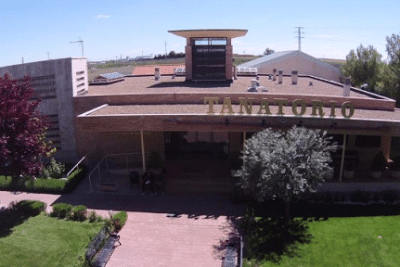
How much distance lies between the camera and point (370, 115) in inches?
789

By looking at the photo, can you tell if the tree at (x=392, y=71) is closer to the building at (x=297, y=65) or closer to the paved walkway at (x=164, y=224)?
the building at (x=297, y=65)

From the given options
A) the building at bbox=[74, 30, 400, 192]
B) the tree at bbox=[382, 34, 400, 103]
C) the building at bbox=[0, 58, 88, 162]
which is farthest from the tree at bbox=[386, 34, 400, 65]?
the building at bbox=[0, 58, 88, 162]

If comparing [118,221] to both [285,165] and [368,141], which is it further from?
[368,141]

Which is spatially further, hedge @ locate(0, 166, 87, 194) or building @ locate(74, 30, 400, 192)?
hedge @ locate(0, 166, 87, 194)

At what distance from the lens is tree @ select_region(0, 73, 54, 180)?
15.6m

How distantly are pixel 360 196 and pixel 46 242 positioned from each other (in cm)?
1501

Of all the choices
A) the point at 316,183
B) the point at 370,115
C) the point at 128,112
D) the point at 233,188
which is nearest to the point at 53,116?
the point at 128,112

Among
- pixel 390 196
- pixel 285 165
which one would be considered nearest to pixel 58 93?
pixel 285 165

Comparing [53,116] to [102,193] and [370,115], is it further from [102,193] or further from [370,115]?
[370,115]

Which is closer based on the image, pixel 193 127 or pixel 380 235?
pixel 380 235

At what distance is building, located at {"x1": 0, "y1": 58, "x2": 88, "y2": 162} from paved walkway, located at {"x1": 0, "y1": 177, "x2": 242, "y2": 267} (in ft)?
15.6

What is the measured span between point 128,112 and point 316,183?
11345 mm

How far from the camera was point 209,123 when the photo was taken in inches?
751

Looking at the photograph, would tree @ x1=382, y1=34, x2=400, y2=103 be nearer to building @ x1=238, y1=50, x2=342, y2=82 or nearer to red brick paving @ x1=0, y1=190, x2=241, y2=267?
building @ x1=238, y1=50, x2=342, y2=82
